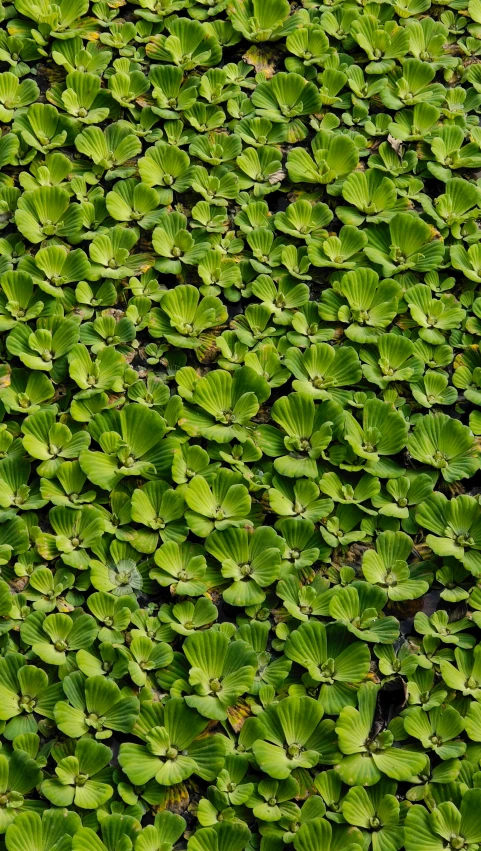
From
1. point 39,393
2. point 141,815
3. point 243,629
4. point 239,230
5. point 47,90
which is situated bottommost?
point 141,815

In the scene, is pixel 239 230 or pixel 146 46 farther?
pixel 146 46

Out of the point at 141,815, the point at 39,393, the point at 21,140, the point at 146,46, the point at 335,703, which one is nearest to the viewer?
the point at 141,815

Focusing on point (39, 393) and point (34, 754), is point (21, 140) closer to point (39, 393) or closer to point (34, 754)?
point (39, 393)

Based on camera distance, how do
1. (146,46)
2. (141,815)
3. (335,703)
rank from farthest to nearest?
(146,46) < (335,703) < (141,815)

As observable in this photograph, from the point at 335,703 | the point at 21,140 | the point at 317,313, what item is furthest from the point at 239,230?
the point at 335,703

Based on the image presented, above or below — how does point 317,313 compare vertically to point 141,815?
above

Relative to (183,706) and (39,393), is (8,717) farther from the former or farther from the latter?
(39,393)

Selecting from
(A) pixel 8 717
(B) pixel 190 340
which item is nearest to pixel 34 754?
(A) pixel 8 717
